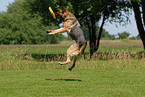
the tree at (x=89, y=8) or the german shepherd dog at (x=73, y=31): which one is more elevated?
the tree at (x=89, y=8)

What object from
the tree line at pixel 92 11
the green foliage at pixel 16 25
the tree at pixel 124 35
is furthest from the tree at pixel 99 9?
the tree at pixel 124 35

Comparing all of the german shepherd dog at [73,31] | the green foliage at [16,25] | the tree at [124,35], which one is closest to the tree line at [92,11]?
the german shepherd dog at [73,31]

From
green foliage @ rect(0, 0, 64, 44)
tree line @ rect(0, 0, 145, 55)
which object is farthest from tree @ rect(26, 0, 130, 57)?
green foliage @ rect(0, 0, 64, 44)

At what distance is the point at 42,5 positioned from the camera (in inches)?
952

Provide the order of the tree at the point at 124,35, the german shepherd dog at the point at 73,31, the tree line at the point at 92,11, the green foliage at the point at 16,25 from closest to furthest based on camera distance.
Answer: the german shepherd dog at the point at 73,31 < the tree line at the point at 92,11 < the green foliage at the point at 16,25 < the tree at the point at 124,35

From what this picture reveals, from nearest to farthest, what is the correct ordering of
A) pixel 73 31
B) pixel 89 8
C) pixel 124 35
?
pixel 73 31 < pixel 89 8 < pixel 124 35

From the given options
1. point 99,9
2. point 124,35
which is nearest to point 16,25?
point 99,9

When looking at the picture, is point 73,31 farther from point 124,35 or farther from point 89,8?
point 124,35

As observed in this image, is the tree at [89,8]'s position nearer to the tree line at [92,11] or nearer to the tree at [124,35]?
the tree line at [92,11]

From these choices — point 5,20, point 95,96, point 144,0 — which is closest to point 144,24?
point 144,0

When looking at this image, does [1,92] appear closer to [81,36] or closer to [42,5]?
[81,36]

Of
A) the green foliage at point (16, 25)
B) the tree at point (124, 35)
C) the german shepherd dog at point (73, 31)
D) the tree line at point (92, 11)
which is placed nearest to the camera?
the german shepherd dog at point (73, 31)

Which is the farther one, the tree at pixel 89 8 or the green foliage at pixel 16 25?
the green foliage at pixel 16 25

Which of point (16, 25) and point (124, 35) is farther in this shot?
point (124, 35)
